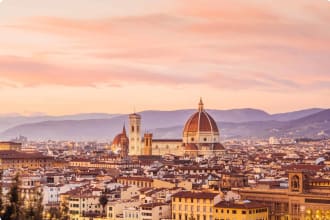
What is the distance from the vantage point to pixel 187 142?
212ft

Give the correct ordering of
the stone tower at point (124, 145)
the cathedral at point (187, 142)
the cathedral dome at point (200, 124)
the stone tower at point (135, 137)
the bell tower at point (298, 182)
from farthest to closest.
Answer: the stone tower at point (135, 137) → the cathedral dome at point (200, 124) → the stone tower at point (124, 145) → the cathedral at point (187, 142) → the bell tower at point (298, 182)

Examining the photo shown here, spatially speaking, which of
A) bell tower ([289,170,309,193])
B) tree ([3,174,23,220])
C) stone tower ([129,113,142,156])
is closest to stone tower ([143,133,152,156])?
stone tower ([129,113,142,156])

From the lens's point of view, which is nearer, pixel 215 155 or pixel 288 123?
pixel 215 155

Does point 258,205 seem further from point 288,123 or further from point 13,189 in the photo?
point 288,123

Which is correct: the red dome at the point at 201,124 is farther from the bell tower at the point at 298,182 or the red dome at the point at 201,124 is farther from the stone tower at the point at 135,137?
the bell tower at the point at 298,182

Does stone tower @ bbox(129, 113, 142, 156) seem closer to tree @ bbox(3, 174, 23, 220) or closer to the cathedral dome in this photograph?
the cathedral dome

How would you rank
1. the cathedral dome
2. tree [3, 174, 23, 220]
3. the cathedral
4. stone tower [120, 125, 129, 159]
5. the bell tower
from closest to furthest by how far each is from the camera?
tree [3, 174, 23, 220] → the bell tower → the cathedral → stone tower [120, 125, 129, 159] → the cathedral dome

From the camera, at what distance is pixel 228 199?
25.9m

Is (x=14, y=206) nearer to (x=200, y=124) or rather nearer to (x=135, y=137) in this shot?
(x=200, y=124)

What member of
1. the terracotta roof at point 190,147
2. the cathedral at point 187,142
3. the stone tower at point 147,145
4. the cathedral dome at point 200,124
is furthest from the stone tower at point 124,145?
the cathedral dome at point 200,124

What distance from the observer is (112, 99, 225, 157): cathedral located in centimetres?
6369

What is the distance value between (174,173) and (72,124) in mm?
148766

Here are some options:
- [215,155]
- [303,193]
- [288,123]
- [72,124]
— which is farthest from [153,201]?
[72,124]

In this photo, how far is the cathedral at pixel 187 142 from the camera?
63688mm
